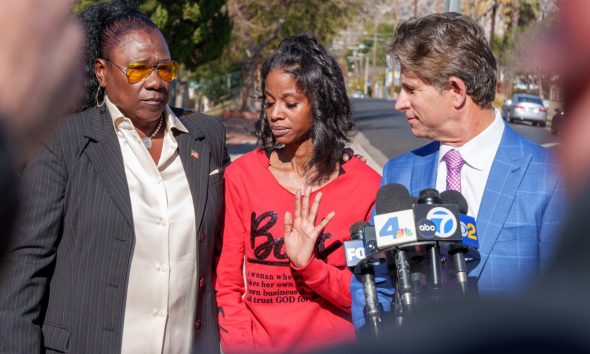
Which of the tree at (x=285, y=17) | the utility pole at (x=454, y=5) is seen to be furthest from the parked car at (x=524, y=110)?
the utility pole at (x=454, y=5)

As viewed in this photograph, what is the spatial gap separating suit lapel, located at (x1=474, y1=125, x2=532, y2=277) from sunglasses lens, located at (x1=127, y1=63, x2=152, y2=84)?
4.82 feet

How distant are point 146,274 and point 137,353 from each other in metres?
0.30

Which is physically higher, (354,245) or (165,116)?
(165,116)

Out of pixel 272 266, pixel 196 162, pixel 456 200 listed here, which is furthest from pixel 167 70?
pixel 456 200

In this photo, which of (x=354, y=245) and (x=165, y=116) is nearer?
(x=354, y=245)

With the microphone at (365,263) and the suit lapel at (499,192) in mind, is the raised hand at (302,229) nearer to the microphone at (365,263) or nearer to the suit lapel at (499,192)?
the microphone at (365,263)

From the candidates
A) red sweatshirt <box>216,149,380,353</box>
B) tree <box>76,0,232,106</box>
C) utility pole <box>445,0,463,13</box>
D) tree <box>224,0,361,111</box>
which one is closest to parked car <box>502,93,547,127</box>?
tree <box>224,0,361,111</box>

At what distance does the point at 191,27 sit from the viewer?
2019 cm

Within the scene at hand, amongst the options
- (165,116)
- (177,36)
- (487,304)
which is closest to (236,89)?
(177,36)

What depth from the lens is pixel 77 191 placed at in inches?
125

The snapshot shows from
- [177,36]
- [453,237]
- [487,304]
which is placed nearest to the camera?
[487,304]

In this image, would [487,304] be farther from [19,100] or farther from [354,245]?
[354,245]

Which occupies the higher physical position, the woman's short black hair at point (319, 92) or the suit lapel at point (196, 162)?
the woman's short black hair at point (319, 92)

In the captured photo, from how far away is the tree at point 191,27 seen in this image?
1839 centimetres
